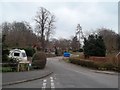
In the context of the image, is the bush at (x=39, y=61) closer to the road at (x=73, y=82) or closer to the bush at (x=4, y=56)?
the bush at (x=4, y=56)

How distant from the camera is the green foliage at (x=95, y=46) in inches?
1842

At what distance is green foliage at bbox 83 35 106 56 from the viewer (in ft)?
153

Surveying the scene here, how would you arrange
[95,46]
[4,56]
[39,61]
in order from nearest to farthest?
[39,61]
[4,56]
[95,46]

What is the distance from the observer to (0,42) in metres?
33.3

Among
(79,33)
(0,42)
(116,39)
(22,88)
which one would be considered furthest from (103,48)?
(79,33)

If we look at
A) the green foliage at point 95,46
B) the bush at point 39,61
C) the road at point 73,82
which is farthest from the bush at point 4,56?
the green foliage at point 95,46

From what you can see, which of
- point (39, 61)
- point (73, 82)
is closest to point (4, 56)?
point (39, 61)

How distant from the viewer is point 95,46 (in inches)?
1841

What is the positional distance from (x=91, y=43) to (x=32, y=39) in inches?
1452

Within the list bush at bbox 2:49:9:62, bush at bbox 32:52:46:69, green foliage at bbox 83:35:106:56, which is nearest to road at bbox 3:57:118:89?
bush at bbox 32:52:46:69

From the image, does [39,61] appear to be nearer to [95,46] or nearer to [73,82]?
[95,46]

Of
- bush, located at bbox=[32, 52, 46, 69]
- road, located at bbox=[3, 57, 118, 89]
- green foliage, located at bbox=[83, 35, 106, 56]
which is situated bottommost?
road, located at bbox=[3, 57, 118, 89]

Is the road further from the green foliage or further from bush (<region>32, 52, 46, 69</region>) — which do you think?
the green foliage

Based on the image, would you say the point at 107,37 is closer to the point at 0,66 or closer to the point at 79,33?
the point at 0,66
